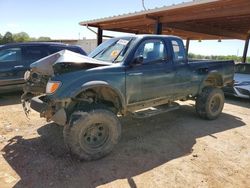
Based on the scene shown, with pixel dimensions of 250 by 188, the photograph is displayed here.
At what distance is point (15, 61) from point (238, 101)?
311 inches

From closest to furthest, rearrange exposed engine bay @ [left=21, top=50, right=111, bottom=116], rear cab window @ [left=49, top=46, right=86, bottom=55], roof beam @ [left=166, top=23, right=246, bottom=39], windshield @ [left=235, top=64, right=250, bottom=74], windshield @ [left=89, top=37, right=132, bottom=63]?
exposed engine bay @ [left=21, top=50, right=111, bottom=116], windshield @ [left=89, top=37, right=132, bottom=63], rear cab window @ [left=49, top=46, right=86, bottom=55], windshield @ [left=235, top=64, right=250, bottom=74], roof beam @ [left=166, top=23, right=246, bottom=39]

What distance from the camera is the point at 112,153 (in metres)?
4.34

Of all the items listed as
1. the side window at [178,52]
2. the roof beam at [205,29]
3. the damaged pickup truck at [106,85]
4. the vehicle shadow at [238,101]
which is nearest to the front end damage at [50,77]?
the damaged pickup truck at [106,85]

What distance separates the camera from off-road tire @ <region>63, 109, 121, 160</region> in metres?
3.85

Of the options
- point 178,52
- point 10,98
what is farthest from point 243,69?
point 10,98

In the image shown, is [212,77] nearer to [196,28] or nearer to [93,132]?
[93,132]

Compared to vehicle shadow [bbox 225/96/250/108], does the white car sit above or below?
above

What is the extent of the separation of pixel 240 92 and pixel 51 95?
24.3ft

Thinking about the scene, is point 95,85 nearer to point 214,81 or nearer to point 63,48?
point 214,81

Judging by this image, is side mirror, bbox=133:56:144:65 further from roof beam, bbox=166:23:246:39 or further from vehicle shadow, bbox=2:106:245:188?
roof beam, bbox=166:23:246:39

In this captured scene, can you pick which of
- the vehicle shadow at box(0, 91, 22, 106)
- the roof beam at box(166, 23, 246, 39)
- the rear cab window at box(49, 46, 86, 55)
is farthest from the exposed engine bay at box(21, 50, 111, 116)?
the roof beam at box(166, 23, 246, 39)

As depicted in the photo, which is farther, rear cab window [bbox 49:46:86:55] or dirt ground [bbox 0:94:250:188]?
rear cab window [bbox 49:46:86:55]

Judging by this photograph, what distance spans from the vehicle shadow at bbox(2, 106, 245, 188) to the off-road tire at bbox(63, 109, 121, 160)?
17cm

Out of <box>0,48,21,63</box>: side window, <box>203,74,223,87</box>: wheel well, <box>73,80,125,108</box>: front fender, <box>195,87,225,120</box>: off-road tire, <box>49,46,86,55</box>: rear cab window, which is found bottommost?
<box>195,87,225,120</box>: off-road tire
